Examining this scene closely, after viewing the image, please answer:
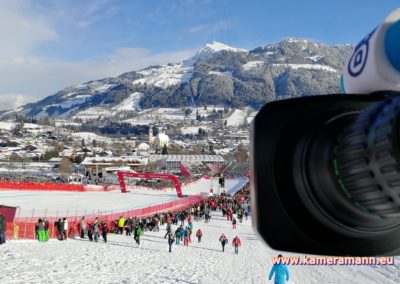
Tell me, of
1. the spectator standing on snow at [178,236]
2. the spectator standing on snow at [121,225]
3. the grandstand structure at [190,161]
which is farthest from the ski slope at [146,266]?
the grandstand structure at [190,161]

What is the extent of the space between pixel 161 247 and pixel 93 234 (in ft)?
8.83

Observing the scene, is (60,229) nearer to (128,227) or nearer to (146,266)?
(128,227)

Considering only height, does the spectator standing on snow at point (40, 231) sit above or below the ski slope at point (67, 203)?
above

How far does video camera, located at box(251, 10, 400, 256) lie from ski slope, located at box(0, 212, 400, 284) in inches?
402

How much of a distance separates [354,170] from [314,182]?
14 cm

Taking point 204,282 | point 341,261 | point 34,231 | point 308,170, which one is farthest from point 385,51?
point 34,231

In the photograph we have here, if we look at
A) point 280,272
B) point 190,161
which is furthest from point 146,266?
point 190,161

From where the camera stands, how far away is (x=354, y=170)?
3.12 feet

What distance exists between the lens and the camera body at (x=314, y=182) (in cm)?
103

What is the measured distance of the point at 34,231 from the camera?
16.3 meters

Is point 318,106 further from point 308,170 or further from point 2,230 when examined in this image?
point 2,230

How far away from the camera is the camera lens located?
2.80 feet

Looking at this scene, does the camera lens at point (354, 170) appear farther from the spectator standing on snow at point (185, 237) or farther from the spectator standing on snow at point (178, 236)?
the spectator standing on snow at point (178, 236)

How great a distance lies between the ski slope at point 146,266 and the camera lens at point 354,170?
10330 mm
